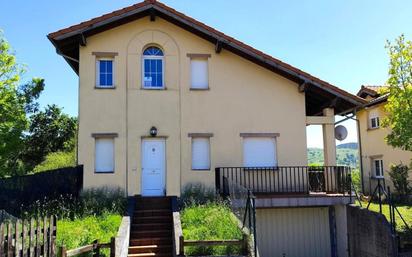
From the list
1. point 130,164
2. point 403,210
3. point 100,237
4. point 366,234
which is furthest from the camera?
point 403,210

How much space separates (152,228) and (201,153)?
4273 millimetres

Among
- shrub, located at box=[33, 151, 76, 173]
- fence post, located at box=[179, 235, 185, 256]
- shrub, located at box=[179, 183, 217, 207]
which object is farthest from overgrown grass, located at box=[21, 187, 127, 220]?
shrub, located at box=[33, 151, 76, 173]

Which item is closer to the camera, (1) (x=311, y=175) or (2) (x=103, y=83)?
(2) (x=103, y=83)

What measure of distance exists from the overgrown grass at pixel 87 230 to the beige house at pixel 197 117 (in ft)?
10.4

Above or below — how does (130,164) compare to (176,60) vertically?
below

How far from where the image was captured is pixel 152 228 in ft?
41.5

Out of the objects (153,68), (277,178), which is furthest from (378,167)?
(153,68)

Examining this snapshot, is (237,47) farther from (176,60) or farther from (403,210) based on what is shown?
(403,210)

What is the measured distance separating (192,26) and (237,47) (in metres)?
1.86

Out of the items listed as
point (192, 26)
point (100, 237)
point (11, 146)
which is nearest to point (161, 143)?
point (192, 26)

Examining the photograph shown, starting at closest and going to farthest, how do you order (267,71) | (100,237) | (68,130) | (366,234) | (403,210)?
(100,237) < (366,234) < (267,71) < (403,210) < (68,130)

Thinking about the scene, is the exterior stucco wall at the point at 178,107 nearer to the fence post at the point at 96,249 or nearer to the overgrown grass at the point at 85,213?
the overgrown grass at the point at 85,213

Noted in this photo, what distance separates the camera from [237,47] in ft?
52.5

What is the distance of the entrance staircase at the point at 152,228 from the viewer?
451 inches
